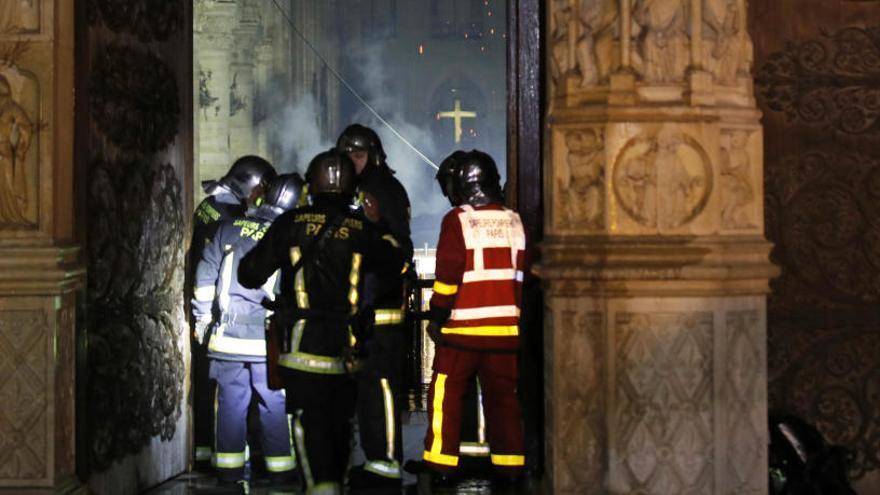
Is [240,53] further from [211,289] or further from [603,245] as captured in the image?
[603,245]

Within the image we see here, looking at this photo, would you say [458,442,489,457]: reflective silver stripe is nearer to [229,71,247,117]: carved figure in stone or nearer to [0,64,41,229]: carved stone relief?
[0,64,41,229]: carved stone relief

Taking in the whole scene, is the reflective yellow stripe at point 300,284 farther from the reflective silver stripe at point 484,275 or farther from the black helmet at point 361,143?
the black helmet at point 361,143

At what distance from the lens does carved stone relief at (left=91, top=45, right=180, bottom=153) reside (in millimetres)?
8469

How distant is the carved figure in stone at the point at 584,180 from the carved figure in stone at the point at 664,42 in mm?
468

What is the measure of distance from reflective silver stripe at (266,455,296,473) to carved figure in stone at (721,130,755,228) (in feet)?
12.0

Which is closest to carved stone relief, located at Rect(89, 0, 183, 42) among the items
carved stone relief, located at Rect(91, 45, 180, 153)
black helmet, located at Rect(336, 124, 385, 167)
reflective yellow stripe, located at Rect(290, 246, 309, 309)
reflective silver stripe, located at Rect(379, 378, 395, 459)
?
carved stone relief, located at Rect(91, 45, 180, 153)

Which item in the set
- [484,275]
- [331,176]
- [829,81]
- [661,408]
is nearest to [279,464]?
[484,275]

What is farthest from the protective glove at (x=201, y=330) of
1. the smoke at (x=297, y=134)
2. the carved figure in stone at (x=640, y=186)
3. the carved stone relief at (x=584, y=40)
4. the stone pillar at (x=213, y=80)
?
the smoke at (x=297, y=134)

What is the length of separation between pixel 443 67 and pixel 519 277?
3580 cm

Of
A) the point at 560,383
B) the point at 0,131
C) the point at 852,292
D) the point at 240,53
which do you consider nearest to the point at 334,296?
the point at 560,383

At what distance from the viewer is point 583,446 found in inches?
292

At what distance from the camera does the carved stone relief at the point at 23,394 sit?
743 centimetres

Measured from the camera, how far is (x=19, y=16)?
7.59 m

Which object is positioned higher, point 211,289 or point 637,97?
point 637,97
